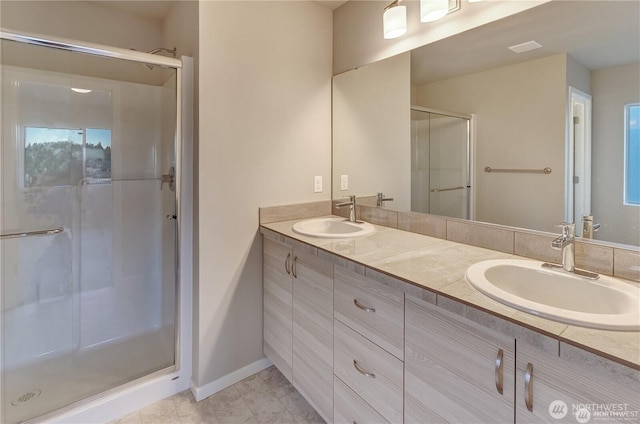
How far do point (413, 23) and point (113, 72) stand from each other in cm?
177

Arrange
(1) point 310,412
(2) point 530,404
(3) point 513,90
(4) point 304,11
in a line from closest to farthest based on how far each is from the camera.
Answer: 1. (2) point 530,404
2. (3) point 513,90
3. (1) point 310,412
4. (4) point 304,11

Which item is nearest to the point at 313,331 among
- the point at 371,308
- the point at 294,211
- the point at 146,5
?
the point at 371,308

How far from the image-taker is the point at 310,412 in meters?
1.70

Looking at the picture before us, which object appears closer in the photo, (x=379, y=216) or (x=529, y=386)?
(x=529, y=386)

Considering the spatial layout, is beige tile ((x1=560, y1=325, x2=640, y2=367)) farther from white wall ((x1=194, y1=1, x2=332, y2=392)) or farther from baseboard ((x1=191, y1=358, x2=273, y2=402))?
baseboard ((x1=191, y1=358, x2=273, y2=402))

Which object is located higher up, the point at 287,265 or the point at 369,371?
the point at 287,265

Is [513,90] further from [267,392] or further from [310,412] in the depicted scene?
[267,392]

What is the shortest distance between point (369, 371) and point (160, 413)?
47.6 inches

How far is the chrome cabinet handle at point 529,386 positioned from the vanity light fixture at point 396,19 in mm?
1623

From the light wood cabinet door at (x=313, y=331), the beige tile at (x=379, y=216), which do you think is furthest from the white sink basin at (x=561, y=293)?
the beige tile at (x=379, y=216)

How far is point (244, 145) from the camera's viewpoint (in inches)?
73.6

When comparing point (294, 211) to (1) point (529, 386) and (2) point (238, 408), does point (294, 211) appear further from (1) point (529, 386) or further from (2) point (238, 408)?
(1) point (529, 386)

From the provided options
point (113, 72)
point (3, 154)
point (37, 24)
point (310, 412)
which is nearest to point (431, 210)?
point (310, 412)

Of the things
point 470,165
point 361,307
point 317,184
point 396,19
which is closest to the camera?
point 361,307
